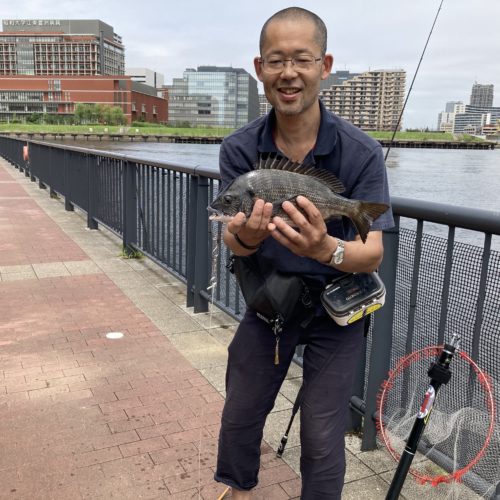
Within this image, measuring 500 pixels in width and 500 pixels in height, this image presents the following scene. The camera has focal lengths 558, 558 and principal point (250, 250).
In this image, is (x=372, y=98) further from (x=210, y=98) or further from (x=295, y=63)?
(x=210, y=98)

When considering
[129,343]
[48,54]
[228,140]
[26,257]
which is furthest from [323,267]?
[48,54]

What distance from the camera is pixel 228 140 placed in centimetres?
219

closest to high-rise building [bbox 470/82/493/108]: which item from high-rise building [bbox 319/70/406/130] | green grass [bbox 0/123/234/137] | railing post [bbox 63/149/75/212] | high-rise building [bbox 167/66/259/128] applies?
high-rise building [bbox 319/70/406/130]

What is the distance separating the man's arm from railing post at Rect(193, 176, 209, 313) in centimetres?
331

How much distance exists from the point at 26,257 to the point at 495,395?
22.0 feet

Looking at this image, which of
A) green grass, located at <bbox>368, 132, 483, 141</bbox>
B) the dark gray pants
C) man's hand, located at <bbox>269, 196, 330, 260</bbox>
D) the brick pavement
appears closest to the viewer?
Result: man's hand, located at <bbox>269, 196, 330, 260</bbox>

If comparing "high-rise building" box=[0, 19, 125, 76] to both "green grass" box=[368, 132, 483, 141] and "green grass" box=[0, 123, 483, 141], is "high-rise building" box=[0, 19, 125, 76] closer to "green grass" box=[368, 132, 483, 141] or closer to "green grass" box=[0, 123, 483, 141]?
"green grass" box=[0, 123, 483, 141]

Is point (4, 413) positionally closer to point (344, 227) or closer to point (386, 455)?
point (386, 455)

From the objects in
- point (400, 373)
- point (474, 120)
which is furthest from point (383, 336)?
point (474, 120)

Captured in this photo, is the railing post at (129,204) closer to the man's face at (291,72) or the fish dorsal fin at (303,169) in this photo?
the man's face at (291,72)

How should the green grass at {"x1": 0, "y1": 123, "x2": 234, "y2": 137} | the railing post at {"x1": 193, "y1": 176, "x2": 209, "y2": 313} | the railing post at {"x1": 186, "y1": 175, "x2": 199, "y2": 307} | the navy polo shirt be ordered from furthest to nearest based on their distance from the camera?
the green grass at {"x1": 0, "y1": 123, "x2": 234, "y2": 137}
the railing post at {"x1": 186, "y1": 175, "x2": 199, "y2": 307}
the railing post at {"x1": 193, "y1": 176, "x2": 209, "y2": 313}
the navy polo shirt

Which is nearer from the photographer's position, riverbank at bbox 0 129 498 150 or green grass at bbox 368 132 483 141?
green grass at bbox 368 132 483 141

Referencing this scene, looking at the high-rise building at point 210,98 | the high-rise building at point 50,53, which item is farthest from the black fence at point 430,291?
the high-rise building at point 50,53

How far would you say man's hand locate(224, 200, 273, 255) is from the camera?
1796mm
